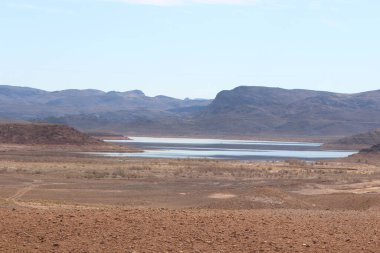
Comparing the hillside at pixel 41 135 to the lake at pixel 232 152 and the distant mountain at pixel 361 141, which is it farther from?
the distant mountain at pixel 361 141

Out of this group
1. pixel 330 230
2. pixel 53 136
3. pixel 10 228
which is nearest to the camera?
pixel 10 228

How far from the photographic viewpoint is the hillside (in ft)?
359

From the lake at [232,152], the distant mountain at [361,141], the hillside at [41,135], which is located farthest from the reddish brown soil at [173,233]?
the distant mountain at [361,141]

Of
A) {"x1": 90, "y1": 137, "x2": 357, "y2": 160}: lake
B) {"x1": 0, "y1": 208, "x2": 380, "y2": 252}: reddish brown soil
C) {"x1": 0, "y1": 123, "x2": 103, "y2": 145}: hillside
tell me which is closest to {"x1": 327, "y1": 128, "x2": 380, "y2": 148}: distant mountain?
{"x1": 90, "y1": 137, "x2": 357, "y2": 160}: lake

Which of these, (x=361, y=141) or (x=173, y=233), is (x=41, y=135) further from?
(x=173, y=233)

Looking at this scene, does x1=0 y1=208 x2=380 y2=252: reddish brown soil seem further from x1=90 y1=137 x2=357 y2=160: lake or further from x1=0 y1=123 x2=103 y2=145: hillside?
x1=0 y1=123 x2=103 y2=145: hillside

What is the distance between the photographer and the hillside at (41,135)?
109312 millimetres

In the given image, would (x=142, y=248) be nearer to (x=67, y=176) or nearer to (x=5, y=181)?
(x=5, y=181)

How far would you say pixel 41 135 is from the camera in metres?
112

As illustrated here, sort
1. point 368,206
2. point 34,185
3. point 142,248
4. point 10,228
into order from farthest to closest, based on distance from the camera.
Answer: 1. point 34,185
2. point 368,206
3. point 10,228
4. point 142,248

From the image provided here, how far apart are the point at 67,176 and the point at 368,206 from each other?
28.2 meters

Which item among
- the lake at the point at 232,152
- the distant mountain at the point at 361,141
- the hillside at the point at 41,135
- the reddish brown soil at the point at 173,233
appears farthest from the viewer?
the distant mountain at the point at 361,141

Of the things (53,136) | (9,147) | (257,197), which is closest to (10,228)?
(257,197)

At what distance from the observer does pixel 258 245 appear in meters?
13.2
